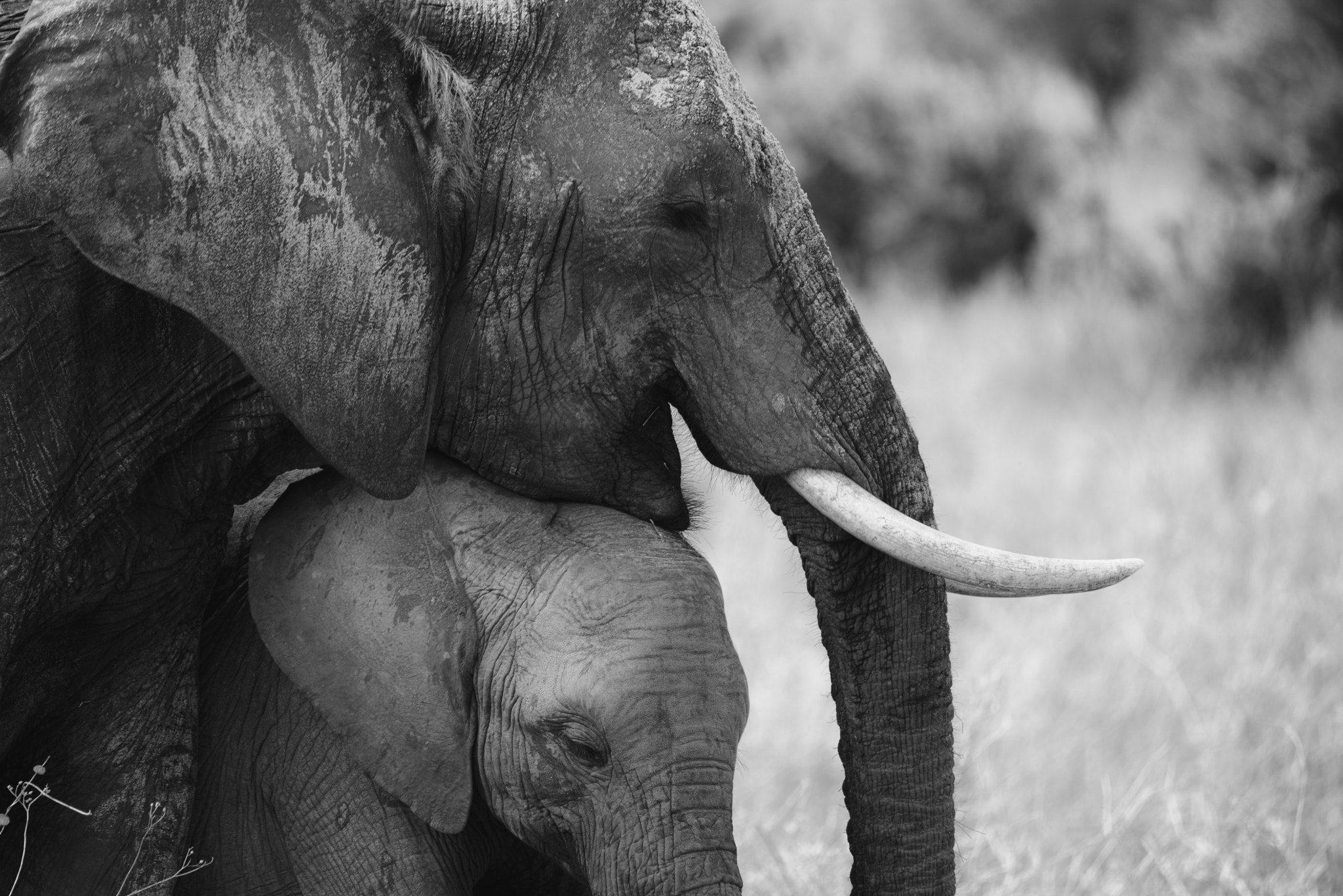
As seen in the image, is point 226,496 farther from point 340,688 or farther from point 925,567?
point 925,567

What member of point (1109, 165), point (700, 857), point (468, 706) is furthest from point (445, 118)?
point (1109, 165)

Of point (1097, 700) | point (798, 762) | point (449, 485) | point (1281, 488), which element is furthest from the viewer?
point (1281, 488)

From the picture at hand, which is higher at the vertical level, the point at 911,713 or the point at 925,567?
the point at 925,567

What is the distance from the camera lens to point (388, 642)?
260cm

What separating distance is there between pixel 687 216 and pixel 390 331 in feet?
1.50

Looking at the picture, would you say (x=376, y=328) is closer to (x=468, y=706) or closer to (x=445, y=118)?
(x=445, y=118)

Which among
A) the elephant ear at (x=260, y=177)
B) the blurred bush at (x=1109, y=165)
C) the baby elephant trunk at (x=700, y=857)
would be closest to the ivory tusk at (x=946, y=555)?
the baby elephant trunk at (x=700, y=857)

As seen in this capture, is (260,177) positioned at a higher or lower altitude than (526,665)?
higher

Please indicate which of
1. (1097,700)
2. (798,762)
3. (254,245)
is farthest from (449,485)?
(1097,700)

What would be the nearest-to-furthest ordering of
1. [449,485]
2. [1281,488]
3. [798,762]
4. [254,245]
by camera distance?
[254,245], [449,485], [798,762], [1281,488]

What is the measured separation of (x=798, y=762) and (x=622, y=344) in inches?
106

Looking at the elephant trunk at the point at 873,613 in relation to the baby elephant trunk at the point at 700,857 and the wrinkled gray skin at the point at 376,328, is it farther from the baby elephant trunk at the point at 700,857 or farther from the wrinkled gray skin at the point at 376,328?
the baby elephant trunk at the point at 700,857

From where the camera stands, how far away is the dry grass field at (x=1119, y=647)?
4.35m

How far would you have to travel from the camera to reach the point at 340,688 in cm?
261
